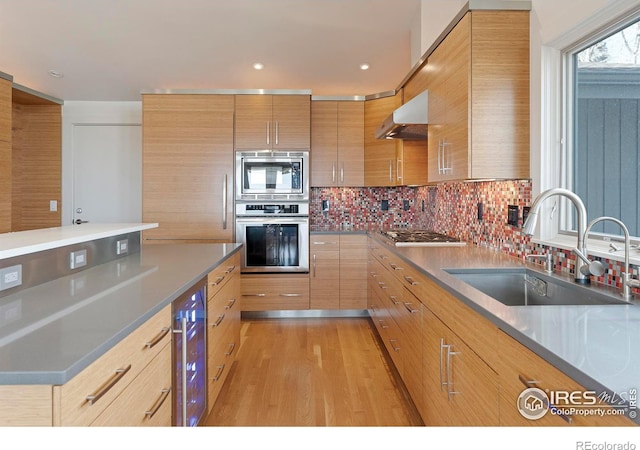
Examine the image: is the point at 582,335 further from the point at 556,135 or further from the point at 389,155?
the point at 389,155

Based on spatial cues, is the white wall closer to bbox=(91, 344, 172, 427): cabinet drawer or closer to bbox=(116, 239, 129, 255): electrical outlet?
bbox=(116, 239, 129, 255): electrical outlet

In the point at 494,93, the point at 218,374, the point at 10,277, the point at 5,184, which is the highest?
the point at 494,93

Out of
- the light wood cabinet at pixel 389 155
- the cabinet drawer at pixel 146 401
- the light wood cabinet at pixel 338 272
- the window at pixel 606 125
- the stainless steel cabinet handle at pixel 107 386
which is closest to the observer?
the stainless steel cabinet handle at pixel 107 386

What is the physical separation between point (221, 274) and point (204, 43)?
97.7 inches

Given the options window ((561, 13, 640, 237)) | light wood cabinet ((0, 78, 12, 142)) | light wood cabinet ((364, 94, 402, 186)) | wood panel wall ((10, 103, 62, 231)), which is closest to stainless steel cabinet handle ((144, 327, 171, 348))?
window ((561, 13, 640, 237))

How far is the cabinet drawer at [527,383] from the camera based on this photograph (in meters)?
0.87

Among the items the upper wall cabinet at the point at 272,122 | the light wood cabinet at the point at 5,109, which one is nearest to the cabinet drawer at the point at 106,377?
the upper wall cabinet at the point at 272,122

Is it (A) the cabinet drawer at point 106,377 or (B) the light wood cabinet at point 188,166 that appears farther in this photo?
(B) the light wood cabinet at point 188,166

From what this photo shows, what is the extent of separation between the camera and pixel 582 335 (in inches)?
42.5

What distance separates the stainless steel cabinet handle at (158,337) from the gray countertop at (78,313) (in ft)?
0.33

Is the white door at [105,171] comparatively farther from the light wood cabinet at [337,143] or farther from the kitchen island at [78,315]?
the kitchen island at [78,315]

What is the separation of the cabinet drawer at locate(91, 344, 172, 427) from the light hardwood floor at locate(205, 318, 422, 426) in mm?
865

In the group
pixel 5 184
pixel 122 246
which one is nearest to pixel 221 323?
pixel 122 246

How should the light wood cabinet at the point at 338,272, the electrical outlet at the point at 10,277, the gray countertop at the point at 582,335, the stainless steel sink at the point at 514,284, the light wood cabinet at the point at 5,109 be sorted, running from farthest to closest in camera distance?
1. the light wood cabinet at the point at 338,272
2. the light wood cabinet at the point at 5,109
3. the stainless steel sink at the point at 514,284
4. the electrical outlet at the point at 10,277
5. the gray countertop at the point at 582,335
